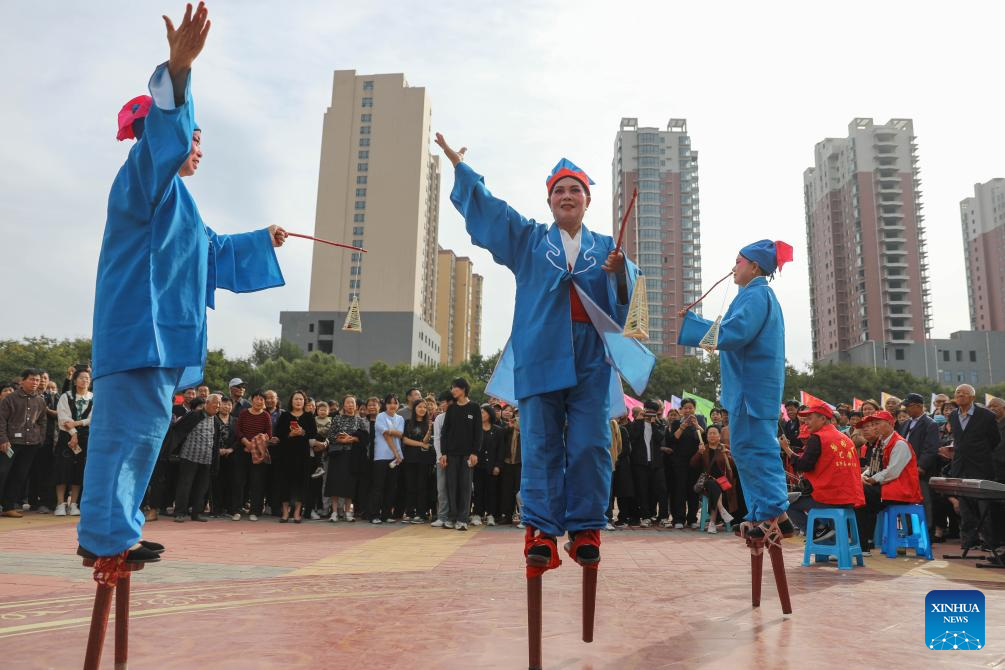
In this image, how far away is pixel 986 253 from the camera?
9869 centimetres

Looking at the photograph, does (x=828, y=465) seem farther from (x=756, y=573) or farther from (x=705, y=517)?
(x=705, y=517)

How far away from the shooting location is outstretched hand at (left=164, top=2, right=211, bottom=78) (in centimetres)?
258

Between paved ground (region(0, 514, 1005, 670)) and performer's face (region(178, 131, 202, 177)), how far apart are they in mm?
2058

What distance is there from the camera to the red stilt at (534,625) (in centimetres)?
262

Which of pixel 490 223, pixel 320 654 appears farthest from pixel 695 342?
pixel 320 654

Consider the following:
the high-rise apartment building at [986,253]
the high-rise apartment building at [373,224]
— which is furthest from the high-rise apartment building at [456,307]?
the high-rise apartment building at [986,253]

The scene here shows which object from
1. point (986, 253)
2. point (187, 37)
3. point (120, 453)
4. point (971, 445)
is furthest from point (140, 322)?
point (986, 253)

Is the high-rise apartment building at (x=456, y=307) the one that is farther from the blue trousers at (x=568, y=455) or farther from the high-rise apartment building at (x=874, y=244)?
the blue trousers at (x=568, y=455)

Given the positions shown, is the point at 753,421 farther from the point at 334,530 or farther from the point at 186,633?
the point at 334,530

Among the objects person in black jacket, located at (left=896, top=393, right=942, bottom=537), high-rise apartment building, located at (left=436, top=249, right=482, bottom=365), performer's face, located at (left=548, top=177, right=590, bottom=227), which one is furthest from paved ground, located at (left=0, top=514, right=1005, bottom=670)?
high-rise apartment building, located at (left=436, top=249, right=482, bottom=365)

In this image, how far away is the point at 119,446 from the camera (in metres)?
2.59

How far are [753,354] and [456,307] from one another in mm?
106224

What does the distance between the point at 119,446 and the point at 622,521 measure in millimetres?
9939

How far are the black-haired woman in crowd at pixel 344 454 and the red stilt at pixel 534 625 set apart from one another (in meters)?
8.26
